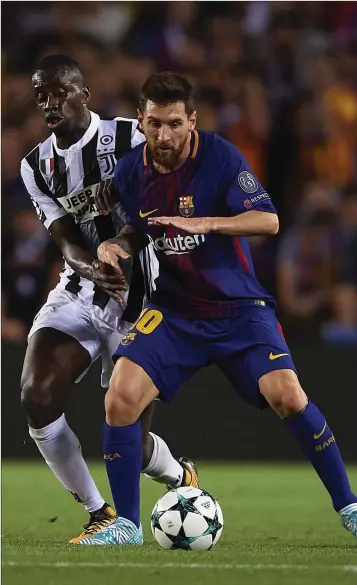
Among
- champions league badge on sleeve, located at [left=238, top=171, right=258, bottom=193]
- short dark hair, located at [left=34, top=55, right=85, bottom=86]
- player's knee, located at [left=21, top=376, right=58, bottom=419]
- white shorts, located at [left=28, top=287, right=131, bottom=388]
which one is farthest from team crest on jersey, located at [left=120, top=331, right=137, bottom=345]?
short dark hair, located at [left=34, top=55, right=85, bottom=86]

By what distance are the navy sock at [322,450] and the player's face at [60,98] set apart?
1.86m

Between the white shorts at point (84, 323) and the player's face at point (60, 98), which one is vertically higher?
the player's face at point (60, 98)

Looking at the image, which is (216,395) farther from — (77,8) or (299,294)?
(77,8)

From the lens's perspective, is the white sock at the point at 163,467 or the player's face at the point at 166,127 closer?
the player's face at the point at 166,127

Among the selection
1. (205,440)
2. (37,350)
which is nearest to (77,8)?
(205,440)

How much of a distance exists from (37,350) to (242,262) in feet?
3.56

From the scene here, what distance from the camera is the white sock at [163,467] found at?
5.78 meters

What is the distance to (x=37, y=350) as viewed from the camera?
5465mm

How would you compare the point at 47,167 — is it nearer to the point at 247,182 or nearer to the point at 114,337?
the point at 114,337

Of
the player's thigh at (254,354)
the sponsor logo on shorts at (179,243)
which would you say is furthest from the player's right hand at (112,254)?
the player's thigh at (254,354)

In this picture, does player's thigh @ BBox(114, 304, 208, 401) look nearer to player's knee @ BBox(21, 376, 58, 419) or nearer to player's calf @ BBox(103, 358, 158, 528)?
player's calf @ BBox(103, 358, 158, 528)

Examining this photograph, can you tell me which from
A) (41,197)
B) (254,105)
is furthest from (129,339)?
(254,105)

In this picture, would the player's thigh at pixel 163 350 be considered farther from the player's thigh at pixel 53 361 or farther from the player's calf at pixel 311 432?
the player's thigh at pixel 53 361

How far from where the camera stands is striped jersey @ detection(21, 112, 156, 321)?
5730 millimetres
